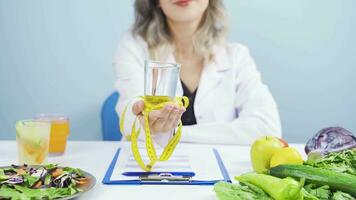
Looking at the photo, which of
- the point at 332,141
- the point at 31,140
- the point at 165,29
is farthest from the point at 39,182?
the point at 165,29

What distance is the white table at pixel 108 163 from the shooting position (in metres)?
0.97

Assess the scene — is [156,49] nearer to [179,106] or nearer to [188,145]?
[188,145]

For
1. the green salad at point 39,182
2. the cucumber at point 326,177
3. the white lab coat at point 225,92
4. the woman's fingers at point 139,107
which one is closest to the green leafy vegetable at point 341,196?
the cucumber at point 326,177

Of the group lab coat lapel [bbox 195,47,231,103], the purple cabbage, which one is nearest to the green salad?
the purple cabbage

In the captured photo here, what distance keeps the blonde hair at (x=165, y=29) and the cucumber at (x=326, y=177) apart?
50.5 inches

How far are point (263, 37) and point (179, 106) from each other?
5.23 feet

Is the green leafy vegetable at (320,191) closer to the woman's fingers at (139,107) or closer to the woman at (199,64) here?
the woman's fingers at (139,107)

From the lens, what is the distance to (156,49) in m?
2.13

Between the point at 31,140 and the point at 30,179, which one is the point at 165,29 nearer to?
the point at 31,140

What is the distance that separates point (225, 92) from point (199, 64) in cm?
19

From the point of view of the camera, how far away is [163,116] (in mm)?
1316

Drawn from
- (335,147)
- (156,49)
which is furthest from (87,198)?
(156,49)

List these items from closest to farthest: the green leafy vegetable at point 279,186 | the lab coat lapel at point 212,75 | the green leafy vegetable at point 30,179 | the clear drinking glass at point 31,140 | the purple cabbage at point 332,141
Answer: the green leafy vegetable at point 279,186 → the green leafy vegetable at point 30,179 → the purple cabbage at point 332,141 → the clear drinking glass at point 31,140 → the lab coat lapel at point 212,75

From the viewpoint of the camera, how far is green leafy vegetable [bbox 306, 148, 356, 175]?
36.3 inches
